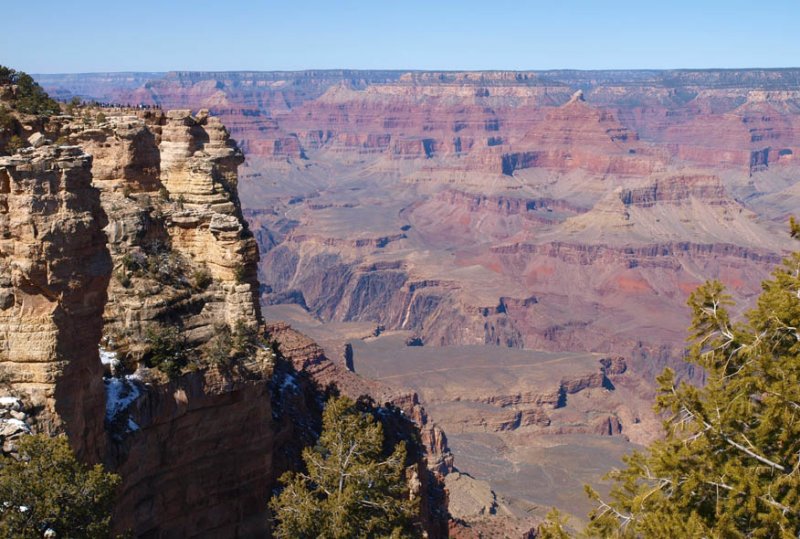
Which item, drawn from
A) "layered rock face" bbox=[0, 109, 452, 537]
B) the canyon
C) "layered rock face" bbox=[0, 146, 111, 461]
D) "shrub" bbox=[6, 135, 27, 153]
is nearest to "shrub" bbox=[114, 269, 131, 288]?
"layered rock face" bbox=[0, 109, 452, 537]

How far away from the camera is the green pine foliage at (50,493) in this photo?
14.2 meters

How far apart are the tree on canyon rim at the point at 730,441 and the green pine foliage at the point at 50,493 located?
9178 mm

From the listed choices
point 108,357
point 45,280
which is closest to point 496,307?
point 108,357

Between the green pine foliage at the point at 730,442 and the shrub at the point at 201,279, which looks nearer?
the green pine foliage at the point at 730,442

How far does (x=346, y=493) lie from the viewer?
20.5 meters

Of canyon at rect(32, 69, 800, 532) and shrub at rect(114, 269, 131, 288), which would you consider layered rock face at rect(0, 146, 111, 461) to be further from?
shrub at rect(114, 269, 131, 288)

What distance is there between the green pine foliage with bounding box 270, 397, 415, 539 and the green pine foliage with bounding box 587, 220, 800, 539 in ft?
18.4

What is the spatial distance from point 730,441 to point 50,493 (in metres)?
11.3

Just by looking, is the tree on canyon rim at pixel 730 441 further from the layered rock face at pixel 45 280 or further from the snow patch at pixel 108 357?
the snow patch at pixel 108 357

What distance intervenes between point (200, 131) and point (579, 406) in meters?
74.1

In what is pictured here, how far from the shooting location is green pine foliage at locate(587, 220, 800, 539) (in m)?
14.4

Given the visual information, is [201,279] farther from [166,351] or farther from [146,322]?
[166,351]

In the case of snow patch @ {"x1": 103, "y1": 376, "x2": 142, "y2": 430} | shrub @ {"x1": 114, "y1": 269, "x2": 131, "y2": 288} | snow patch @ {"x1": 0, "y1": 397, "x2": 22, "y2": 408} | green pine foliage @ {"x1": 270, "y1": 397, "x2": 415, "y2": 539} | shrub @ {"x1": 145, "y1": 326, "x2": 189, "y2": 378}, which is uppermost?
shrub @ {"x1": 114, "y1": 269, "x2": 131, "y2": 288}

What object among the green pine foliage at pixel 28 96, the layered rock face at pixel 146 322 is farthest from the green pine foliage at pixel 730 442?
the green pine foliage at pixel 28 96
